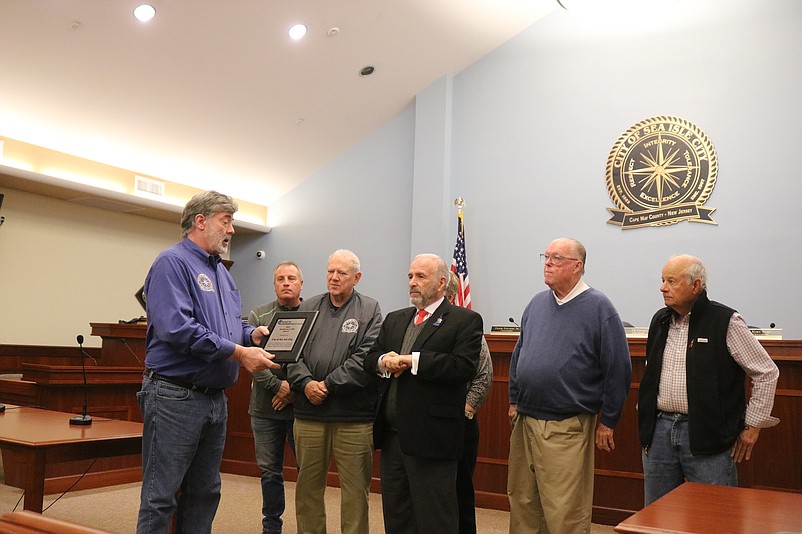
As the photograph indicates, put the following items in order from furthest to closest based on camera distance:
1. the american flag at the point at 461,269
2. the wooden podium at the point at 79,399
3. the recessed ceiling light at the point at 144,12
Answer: the american flag at the point at 461,269 → the recessed ceiling light at the point at 144,12 → the wooden podium at the point at 79,399

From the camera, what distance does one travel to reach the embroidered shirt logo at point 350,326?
3525 millimetres

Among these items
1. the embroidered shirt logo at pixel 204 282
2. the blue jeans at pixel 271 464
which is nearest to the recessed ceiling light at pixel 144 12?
the blue jeans at pixel 271 464

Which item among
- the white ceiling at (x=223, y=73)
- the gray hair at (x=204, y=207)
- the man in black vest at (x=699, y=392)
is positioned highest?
the white ceiling at (x=223, y=73)

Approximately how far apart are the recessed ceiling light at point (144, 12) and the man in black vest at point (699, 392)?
4398 millimetres

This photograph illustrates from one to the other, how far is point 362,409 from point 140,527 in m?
1.18

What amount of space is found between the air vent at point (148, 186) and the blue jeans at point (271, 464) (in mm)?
4006

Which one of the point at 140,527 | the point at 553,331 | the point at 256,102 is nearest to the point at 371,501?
the point at 553,331

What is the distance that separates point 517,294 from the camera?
7.00 meters

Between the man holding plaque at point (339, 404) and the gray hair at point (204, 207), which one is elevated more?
the gray hair at point (204, 207)

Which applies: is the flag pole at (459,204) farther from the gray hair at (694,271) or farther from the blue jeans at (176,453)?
the blue jeans at (176,453)

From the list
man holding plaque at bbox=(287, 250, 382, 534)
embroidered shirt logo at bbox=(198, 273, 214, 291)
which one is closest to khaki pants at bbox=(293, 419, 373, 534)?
man holding plaque at bbox=(287, 250, 382, 534)

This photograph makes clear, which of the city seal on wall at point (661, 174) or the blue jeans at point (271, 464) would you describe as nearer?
the blue jeans at point (271, 464)

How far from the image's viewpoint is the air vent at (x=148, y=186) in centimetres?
726

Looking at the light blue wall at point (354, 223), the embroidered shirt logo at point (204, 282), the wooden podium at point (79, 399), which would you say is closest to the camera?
the embroidered shirt logo at point (204, 282)
